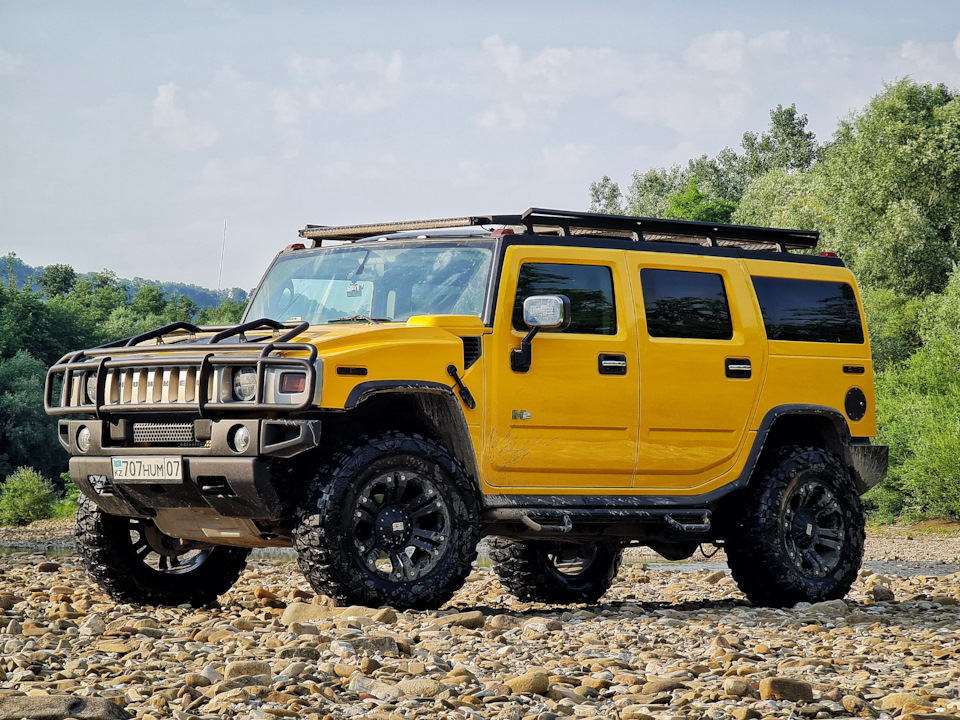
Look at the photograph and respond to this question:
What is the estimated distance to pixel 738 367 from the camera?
8.30 meters

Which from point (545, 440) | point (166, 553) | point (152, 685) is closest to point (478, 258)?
point (545, 440)

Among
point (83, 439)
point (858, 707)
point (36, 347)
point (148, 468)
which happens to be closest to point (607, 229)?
point (148, 468)

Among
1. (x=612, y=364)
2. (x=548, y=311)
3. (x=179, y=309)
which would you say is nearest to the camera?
(x=548, y=311)

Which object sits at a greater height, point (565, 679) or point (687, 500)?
point (687, 500)

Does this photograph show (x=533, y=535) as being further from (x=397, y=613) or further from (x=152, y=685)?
(x=152, y=685)

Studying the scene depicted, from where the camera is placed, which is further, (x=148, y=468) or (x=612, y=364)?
(x=612, y=364)

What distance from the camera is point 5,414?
4606cm

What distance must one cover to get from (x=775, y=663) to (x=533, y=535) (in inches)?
80.2

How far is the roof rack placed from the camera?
7.66 metres

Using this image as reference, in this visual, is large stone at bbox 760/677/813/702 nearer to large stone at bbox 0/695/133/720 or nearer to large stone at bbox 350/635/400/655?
large stone at bbox 350/635/400/655

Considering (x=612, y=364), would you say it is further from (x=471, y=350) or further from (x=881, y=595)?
(x=881, y=595)

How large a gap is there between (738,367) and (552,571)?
94.6 inches

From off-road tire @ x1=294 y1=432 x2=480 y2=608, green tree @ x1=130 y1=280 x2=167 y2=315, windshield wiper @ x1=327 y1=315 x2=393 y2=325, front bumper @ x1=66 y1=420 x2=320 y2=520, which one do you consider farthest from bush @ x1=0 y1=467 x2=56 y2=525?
green tree @ x1=130 y1=280 x2=167 y2=315

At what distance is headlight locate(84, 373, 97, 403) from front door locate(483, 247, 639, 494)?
2.21 m
